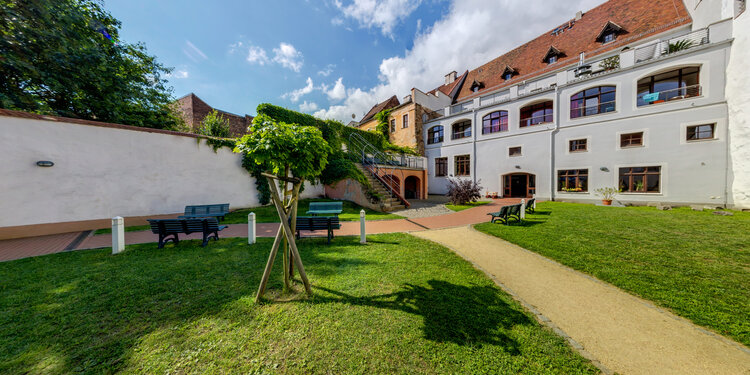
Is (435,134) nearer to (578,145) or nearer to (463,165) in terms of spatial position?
(463,165)

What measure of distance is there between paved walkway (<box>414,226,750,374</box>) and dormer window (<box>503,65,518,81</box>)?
942 inches

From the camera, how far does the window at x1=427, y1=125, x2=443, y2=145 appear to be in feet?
79.6

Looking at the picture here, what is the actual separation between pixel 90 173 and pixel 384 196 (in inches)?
487

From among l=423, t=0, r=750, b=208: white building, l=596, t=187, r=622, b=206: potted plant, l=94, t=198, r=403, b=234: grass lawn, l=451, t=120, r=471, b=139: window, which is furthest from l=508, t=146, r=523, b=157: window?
l=94, t=198, r=403, b=234: grass lawn

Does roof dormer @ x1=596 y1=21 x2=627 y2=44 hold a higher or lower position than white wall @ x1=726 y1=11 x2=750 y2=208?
higher

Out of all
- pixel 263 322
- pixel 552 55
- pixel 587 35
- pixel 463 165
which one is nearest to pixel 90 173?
pixel 263 322

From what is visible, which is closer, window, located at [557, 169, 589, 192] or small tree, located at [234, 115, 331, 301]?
small tree, located at [234, 115, 331, 301]

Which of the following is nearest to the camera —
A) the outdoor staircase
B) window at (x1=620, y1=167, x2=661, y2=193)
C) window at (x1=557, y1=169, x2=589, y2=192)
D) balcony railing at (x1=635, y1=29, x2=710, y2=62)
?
the outdoor staircase

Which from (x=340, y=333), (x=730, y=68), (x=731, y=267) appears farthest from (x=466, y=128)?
(x=340, y=333)

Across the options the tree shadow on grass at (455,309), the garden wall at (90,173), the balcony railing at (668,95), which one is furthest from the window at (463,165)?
the garden wall at (90,173)

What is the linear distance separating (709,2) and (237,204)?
1198 inches

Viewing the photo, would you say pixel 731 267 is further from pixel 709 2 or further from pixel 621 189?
pixel 709 2

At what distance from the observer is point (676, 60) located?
13078 millimetres

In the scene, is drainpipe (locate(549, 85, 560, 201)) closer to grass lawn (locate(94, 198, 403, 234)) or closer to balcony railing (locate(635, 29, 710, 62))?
balcony railing (locate(635, 29, 710, 62))
